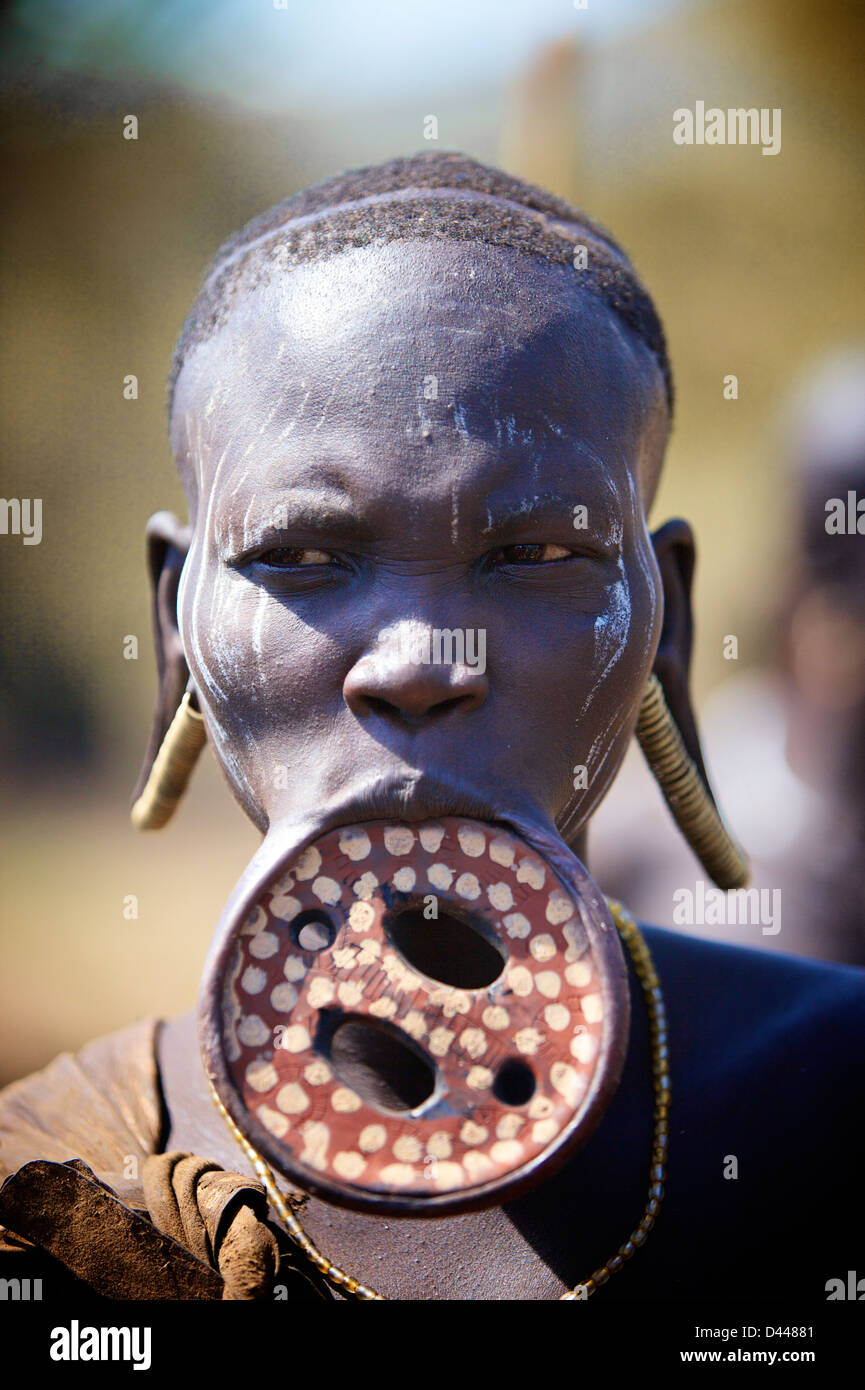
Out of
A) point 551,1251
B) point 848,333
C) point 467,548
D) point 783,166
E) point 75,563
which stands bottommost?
point 551,1251

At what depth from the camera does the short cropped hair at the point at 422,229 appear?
1.96 m

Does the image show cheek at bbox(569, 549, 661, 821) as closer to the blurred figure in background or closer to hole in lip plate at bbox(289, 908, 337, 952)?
hole in lip plate at bbox(289, 908, 337, 952)

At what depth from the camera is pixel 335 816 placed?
168 centimetres

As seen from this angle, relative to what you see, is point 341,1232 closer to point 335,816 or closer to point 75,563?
point 335,816

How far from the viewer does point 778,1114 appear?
2.17m

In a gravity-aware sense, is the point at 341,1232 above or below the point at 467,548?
below

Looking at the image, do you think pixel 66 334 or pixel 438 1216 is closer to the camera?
pixel 438 1216

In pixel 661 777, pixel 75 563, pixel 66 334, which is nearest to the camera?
pixel 661 777

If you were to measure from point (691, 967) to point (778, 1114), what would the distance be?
0.32 metres

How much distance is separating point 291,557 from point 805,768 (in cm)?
449

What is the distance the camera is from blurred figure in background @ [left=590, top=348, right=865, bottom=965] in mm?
5242

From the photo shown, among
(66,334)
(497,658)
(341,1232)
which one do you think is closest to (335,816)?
(497,658)

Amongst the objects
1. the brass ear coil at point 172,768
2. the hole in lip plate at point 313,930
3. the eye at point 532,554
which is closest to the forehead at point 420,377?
the eye at point 532,554

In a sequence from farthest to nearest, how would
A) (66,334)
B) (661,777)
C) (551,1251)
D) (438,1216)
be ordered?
(66,334), (661,777), (551,1251), (438,1216)
